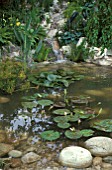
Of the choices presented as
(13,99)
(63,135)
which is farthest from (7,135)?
(13,99)

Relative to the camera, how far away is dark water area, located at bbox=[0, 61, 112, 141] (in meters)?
3.88

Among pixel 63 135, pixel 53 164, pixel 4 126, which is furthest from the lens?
pixel 4 126

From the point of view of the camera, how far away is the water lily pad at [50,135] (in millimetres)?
3459

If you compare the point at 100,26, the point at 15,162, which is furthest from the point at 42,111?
the point at 100,26

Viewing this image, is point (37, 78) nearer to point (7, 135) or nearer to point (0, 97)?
point (0, 97)

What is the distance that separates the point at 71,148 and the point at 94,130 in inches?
27.4

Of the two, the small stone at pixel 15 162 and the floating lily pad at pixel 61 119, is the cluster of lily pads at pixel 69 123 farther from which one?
the small stone at pixel 15 162

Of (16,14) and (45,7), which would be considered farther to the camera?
(45,7)

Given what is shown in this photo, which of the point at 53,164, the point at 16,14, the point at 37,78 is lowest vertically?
the point at 53,164

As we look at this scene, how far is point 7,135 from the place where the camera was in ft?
11.9

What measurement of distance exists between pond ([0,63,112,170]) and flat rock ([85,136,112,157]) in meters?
0.18

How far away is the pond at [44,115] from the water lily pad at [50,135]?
5 centimetres

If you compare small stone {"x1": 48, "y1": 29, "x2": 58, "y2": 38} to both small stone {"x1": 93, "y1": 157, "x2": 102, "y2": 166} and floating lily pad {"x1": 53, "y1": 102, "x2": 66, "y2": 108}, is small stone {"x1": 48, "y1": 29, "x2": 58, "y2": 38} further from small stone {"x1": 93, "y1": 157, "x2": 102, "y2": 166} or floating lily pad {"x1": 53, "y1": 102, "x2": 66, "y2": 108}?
small stone {"x1": 93, "y1": 157, "x2": 102, "y2": 166}

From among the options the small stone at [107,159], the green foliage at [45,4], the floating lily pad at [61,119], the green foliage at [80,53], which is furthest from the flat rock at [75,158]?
the green foliage at [45,4]
